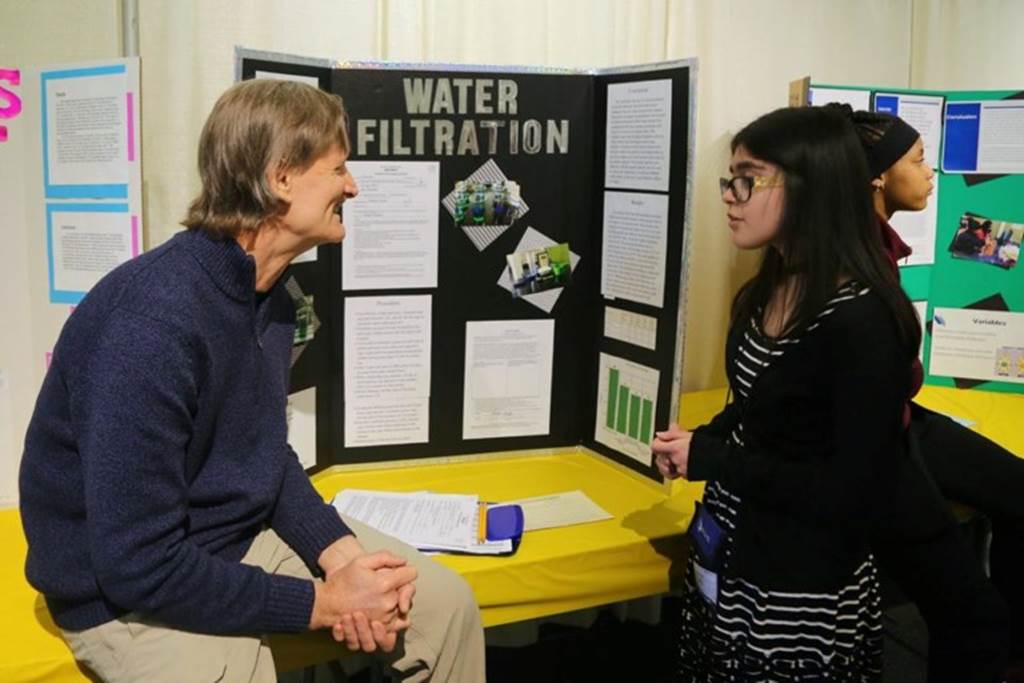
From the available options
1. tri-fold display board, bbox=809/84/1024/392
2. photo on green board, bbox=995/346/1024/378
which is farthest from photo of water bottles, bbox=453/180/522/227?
photo on green board, bbox=995/346/1024/378

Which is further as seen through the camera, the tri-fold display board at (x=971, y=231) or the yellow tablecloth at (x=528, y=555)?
the tri-fold display board at (x=971, y=231)

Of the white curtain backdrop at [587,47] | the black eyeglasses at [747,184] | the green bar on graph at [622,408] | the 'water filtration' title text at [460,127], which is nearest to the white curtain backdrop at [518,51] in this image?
the white curtain backdrop at [587,47]

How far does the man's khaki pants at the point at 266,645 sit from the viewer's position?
4.18ft

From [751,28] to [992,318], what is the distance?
1.19 meters

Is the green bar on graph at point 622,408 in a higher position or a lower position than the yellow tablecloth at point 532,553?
higher

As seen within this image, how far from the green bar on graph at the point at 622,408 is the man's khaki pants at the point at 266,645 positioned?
0.72 m

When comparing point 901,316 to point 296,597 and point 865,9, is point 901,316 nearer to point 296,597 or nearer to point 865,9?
point 296,597

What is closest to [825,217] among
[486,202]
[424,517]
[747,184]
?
[747,184]

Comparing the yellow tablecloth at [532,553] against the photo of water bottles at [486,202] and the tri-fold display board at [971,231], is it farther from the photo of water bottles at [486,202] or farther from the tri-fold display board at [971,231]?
the photo of water bottles at [486,202]

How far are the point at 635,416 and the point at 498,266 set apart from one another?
481 millimetres

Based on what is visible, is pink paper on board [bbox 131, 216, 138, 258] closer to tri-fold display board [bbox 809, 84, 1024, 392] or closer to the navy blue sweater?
the navy blue sweater

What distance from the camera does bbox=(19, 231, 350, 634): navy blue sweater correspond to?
1170mm

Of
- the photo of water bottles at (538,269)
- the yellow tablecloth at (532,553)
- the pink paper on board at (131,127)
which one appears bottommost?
the yellow tablecloth at (532,553)

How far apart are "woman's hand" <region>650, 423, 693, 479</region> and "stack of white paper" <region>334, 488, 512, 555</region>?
347 millimetres
